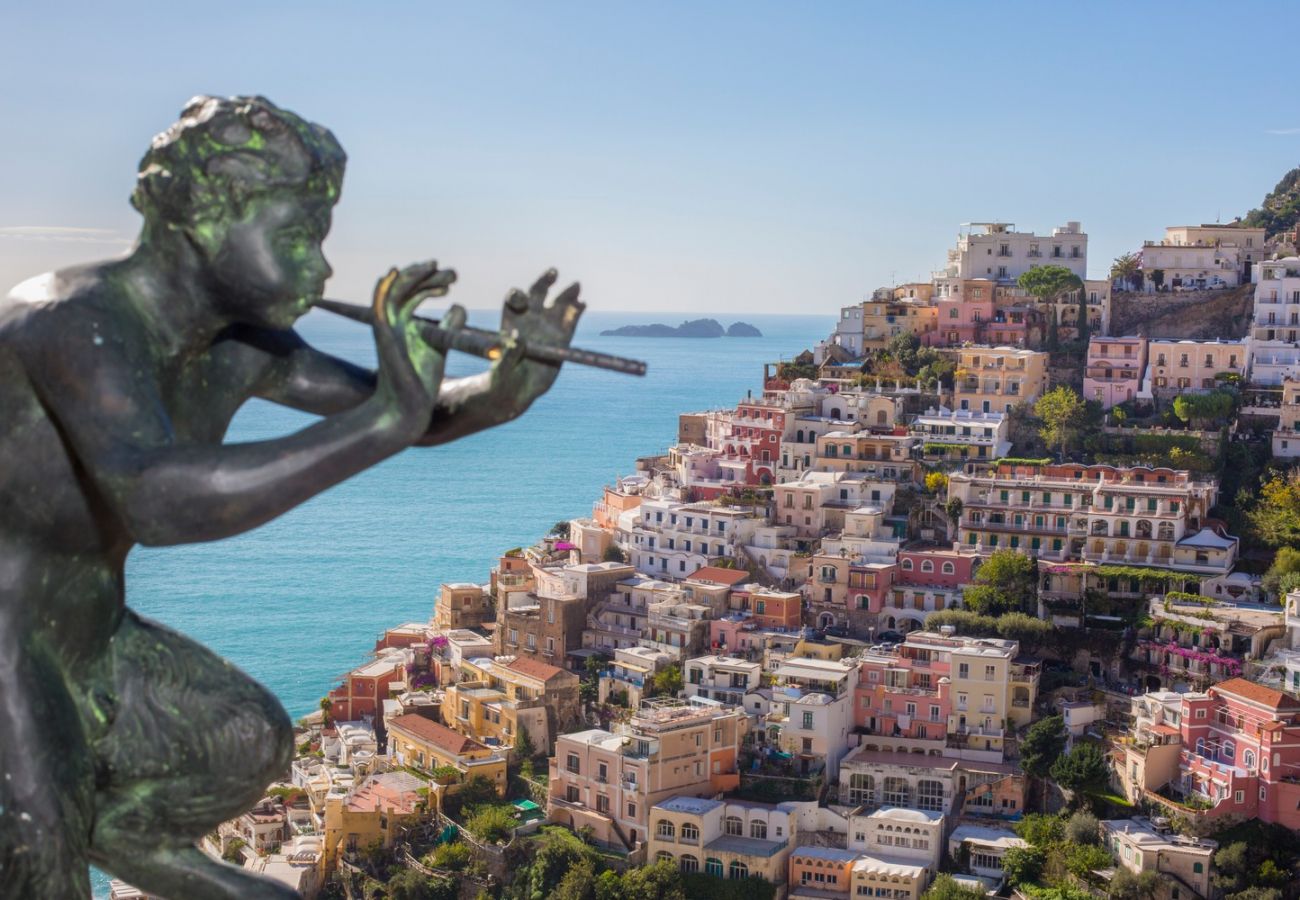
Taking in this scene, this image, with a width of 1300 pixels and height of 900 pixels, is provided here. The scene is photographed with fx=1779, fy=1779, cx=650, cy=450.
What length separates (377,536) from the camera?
48.9 meters

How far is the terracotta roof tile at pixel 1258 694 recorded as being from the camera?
1834cm

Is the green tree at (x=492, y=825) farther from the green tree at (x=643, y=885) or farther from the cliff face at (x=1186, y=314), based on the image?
the cliff face at (x=1186, y=314)

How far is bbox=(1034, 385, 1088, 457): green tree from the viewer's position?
26562 millimetres

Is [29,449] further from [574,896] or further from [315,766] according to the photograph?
[315,766]

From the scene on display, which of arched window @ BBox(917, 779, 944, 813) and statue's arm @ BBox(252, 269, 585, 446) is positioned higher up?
statue's arm @ BBox(252, 269, 585, 446)

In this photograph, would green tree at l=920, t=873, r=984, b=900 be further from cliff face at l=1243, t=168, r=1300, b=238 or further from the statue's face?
cliff face at l=1243, t=168, r=1300, b=238

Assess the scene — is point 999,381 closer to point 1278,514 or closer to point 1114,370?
point 1114,370

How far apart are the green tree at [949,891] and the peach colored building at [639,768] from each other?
318 cm

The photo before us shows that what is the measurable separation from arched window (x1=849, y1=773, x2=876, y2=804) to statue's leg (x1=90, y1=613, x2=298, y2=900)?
58.0 feet

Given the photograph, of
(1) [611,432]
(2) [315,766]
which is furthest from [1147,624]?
(1) [611,432]

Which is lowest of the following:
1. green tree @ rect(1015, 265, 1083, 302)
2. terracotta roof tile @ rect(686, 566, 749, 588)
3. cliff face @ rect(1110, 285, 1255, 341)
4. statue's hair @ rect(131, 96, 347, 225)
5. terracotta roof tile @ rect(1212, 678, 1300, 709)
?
terracotta roof tile @ rect(1212, 678, 1300, 709)

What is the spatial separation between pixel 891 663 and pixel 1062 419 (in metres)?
7.73

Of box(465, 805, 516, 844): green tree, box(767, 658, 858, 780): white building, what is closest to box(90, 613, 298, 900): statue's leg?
box(465, 805, 516, 844): green tree

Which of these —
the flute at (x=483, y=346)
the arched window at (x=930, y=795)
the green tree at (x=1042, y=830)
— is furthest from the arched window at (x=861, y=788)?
the flute at (x=483, y=346)
